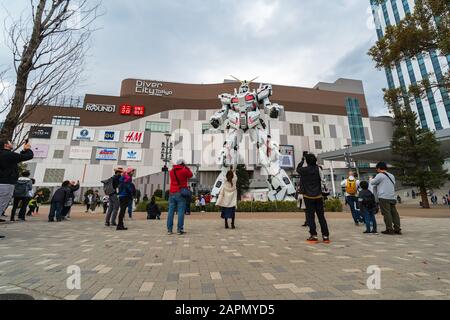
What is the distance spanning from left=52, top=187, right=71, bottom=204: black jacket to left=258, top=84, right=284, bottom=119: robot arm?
11290mm

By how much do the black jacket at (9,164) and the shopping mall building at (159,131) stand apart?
30865 millimetres

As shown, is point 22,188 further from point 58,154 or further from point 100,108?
point 100,108

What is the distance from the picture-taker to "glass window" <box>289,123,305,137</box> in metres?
46.6

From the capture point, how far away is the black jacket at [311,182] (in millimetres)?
4816

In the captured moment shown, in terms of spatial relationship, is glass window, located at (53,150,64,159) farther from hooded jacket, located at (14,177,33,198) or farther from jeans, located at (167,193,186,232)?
jeans, located at (167,193,186,232)

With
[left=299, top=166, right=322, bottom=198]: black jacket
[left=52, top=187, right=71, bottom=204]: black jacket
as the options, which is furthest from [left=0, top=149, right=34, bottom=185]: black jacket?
[left=299, top=166, right=322, bottom=198]: black jacket

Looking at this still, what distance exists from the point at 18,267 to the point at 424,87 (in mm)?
11089

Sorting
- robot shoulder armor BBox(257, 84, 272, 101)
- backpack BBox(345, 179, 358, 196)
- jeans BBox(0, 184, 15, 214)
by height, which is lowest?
jeans BBox(0, 184, 15, 214)

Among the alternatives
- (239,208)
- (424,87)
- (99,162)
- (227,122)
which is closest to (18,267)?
(424,87)

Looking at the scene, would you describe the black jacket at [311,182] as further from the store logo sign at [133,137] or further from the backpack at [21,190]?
the store logo sign at [133,137]

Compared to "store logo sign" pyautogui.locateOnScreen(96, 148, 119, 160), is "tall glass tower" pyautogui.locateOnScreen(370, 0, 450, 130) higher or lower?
higher

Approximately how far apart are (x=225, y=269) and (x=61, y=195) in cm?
862

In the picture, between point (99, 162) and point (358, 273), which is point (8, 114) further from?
point (99, 162)

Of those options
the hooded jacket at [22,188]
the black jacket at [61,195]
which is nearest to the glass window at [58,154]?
the hooded jacket at [22,188]
